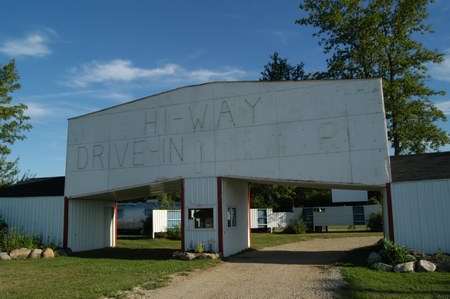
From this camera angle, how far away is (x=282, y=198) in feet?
182

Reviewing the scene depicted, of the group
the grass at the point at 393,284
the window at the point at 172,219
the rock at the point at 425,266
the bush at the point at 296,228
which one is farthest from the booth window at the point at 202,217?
the bush at the point at 296,228

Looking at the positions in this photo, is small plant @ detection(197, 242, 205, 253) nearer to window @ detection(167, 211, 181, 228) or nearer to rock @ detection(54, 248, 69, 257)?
rock @ detection(54, 248, 69, 257)

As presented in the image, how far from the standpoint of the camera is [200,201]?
63.5ft

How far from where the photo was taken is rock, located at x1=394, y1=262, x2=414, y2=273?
1323 cm

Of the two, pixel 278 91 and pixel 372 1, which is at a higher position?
pixel 372 1

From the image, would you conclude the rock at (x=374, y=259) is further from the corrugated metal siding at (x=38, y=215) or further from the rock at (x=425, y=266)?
the corrugated metal siding at (x=38, y=215)

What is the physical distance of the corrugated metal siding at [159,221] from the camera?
33.3 meters

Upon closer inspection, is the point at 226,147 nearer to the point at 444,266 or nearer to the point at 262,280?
the point at 262,280

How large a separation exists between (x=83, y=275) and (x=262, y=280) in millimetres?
5872

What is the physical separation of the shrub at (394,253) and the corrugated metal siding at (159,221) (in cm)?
2142

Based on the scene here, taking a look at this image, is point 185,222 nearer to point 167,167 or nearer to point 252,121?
point 167,167

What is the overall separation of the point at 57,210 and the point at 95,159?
3369 millimetres

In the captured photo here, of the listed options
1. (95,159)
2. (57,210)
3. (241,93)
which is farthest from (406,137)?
(57,210)

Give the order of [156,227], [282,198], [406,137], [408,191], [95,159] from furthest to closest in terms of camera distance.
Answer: [282,198] → [156,227] → [406,137] → [95,159] → [408,191]
